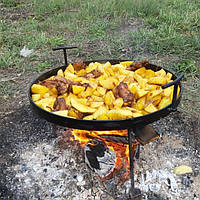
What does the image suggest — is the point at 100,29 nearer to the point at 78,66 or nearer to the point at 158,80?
the point at 78,66

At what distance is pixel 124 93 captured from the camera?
196 centimetres

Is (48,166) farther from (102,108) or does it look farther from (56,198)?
(102,108)

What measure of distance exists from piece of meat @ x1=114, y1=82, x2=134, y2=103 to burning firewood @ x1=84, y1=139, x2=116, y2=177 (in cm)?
75

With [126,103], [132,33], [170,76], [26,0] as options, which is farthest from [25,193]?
[26,0]

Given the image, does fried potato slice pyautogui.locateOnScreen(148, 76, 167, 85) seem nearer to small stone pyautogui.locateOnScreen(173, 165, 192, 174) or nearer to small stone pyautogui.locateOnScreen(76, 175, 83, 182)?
small stone pyautogui.locateOnScreen(173, 165, 192, 174)

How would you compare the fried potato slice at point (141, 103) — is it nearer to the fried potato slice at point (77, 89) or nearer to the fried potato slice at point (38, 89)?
the fried potato slice at point (77, 89)

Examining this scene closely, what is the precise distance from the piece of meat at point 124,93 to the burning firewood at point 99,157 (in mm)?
752

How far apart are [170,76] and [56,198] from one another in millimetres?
1621

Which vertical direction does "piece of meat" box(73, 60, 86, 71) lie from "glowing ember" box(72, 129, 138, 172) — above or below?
above

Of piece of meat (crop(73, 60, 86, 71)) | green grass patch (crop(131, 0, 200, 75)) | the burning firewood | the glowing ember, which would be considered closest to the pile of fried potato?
piece of meat (crop(73, 60, 86, 71))

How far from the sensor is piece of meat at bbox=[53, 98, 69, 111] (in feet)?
6.37

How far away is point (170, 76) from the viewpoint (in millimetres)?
2271

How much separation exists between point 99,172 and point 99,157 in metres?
0.16

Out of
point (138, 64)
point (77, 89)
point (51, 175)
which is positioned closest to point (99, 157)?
point (51, 175)
